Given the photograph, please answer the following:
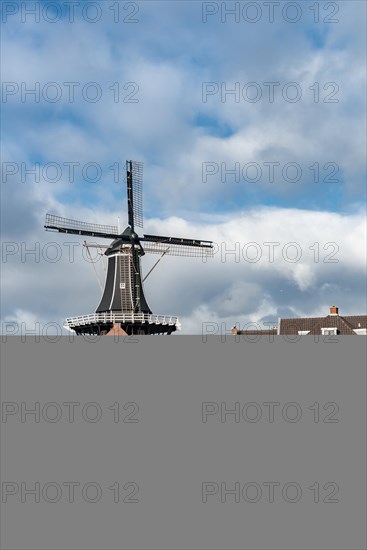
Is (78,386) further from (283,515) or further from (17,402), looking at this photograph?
(283,515)

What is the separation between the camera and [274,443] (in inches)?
426

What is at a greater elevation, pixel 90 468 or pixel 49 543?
pixel 90 468

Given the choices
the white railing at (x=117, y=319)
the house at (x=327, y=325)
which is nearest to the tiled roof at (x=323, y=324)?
the house at (x=327, y=325)

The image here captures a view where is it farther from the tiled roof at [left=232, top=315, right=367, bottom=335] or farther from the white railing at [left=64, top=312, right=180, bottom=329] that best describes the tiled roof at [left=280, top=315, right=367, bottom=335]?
the white railing at [left=64, top=312, right=180, bottom=329]

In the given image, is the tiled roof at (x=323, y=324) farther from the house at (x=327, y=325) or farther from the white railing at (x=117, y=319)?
the white railing at (x=117, y=319)

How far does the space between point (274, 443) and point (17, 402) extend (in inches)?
165

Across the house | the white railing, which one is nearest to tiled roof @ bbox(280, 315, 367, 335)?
the house

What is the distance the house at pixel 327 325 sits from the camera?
33062mm

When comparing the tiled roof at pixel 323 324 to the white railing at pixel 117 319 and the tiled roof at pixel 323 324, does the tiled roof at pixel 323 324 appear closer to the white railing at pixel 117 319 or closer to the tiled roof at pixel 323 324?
the tiled roof at pixel 323 324

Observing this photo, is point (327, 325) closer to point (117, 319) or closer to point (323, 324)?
point (323, 324)

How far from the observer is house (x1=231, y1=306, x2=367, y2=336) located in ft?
108

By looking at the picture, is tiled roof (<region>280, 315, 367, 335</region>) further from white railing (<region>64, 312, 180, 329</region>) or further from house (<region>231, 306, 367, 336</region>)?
white railing (<region>64, 312, 180, 329</region>)

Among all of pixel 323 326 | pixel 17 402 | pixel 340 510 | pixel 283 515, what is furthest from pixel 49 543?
pixel 323 326

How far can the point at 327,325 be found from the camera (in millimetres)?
33594
